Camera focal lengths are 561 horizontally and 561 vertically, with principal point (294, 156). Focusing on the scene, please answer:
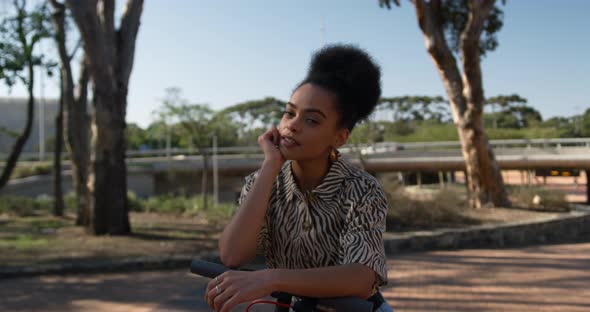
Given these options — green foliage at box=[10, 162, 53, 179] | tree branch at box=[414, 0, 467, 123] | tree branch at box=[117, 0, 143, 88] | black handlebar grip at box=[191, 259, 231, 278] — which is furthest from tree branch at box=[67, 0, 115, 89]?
green foliage at box=[10, 162, 53, 179]

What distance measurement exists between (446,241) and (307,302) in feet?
29.3

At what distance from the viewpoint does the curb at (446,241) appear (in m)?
7.23

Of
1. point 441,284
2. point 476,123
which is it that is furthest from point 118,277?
point 476,123

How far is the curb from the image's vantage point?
7227mm

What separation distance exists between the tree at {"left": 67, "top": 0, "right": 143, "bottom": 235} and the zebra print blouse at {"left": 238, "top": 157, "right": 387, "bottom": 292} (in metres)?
8.03

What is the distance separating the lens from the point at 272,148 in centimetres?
167

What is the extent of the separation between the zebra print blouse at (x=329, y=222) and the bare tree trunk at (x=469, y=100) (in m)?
12.6

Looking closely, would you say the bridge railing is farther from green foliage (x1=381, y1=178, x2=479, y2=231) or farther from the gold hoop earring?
the gold hoop earring

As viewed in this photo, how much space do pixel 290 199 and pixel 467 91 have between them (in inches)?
504

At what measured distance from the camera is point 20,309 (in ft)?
17.9

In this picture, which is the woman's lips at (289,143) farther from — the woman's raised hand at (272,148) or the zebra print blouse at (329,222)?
the zebra print blouse at (329,222)

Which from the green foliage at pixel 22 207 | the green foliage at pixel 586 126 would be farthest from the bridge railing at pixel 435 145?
the green foliage at pixel 22 207

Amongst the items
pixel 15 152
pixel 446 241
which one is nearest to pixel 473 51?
pixel 446 241

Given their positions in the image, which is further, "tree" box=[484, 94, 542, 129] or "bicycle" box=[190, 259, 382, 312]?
"tree" box=[484, 94, 542, 129]
